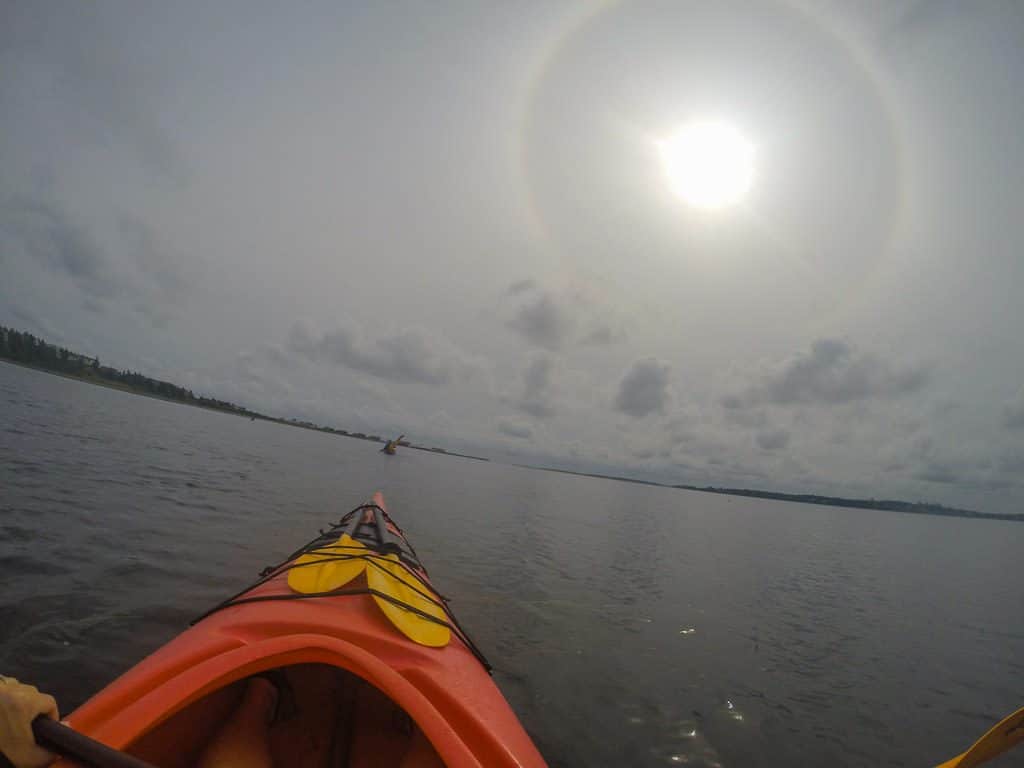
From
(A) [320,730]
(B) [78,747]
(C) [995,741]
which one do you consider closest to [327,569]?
(A) [320,730]

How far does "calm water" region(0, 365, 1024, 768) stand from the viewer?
561cm

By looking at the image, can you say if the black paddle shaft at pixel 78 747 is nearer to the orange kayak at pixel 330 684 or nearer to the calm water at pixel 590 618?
the orange kayak at pixel 330 684

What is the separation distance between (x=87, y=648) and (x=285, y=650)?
415cm

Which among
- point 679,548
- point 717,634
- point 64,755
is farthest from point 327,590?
point 679,548

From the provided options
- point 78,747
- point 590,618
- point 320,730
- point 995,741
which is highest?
point 995,741

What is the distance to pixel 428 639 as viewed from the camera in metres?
4.16

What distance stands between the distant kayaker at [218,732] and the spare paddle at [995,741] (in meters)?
4.95

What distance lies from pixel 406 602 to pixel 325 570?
1.14m

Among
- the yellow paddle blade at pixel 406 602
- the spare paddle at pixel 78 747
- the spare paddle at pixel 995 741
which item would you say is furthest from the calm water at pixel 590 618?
the spare paddle at pixel 78 747

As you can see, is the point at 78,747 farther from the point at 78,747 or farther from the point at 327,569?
the point at 327,569

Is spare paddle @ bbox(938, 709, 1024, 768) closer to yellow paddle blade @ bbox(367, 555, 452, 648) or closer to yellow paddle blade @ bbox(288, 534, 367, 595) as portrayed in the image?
yellow paddle blade @ bbox(367, 555, 452, 648)

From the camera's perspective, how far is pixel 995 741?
2.99 meters

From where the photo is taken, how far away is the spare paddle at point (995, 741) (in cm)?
296

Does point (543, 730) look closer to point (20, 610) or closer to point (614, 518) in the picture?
point (20, 610)
